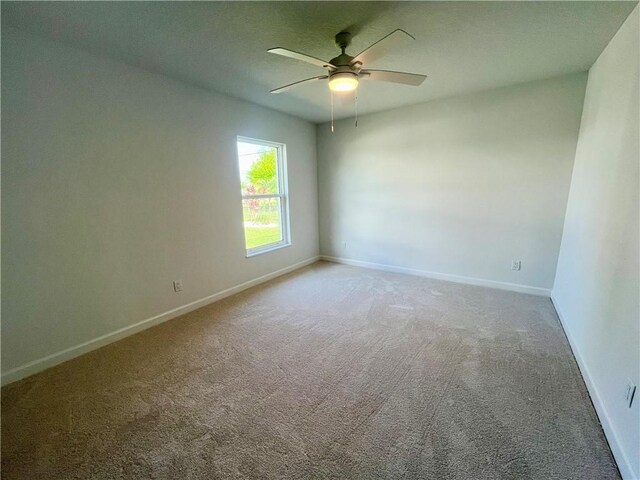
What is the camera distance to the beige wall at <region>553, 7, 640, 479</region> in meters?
1.33

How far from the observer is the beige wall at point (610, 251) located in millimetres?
1325

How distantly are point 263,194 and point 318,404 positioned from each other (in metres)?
2.84

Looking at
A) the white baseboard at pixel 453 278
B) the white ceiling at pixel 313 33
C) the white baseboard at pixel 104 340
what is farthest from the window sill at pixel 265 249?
the white ceiling at pixel 313 33

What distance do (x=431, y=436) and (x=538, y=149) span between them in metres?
3.19

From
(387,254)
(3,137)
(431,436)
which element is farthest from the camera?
(387,254)

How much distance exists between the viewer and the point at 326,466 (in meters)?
1.31

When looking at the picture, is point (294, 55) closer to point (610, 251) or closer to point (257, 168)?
point (257, 168)

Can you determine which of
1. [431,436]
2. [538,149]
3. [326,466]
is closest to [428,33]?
[538,149]

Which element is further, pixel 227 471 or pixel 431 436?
pixel 431 436

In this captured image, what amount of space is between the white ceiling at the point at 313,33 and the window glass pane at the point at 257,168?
950 mm

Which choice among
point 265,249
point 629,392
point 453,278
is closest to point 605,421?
point 629,392

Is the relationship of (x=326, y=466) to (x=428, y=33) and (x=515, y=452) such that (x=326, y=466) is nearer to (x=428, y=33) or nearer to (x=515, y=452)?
(x=515, y=452)

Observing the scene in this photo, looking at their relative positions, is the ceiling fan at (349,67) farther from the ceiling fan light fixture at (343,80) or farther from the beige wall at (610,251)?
the beige wall at (610,251)

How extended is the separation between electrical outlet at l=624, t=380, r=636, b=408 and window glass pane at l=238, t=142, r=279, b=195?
3.58 m
